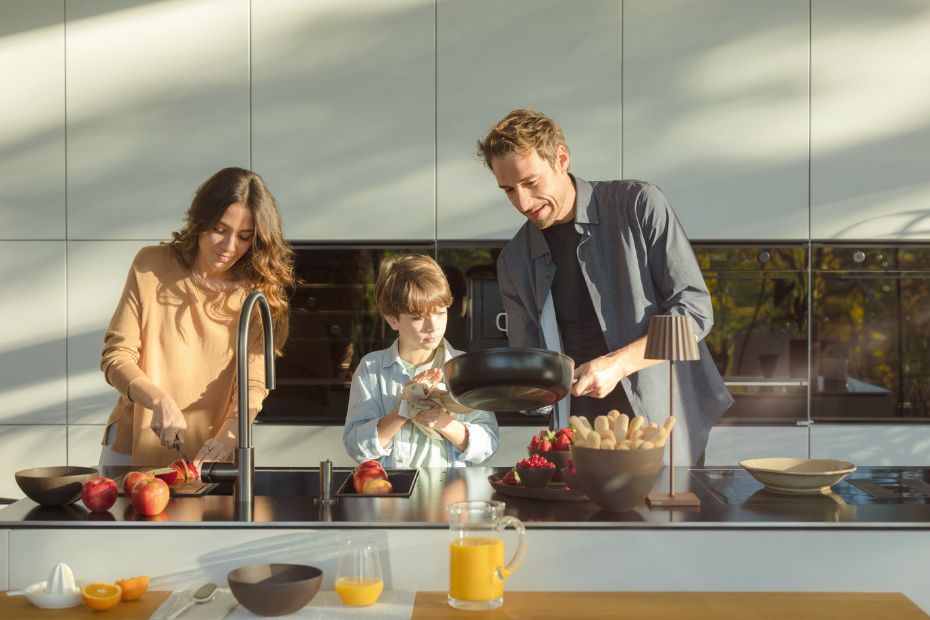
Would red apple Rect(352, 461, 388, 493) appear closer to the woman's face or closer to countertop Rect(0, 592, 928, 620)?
countertop Rect(0, 592, 928, 620)

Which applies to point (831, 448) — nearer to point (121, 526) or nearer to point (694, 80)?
point (694, 80)

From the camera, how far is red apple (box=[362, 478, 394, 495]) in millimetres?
1843

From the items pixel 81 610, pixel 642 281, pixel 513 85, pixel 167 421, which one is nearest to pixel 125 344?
pixel 167 421

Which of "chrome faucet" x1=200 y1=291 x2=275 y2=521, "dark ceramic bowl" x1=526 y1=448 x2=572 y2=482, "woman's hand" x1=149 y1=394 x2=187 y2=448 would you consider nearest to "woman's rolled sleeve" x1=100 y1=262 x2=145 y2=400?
"woman's hand" x1=149 y1=394 x2=187 y2=448

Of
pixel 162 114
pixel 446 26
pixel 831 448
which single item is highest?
pixel 446 26

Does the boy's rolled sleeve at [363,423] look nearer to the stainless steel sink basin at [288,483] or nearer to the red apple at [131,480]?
the stainless steel sink basin at [288,483]

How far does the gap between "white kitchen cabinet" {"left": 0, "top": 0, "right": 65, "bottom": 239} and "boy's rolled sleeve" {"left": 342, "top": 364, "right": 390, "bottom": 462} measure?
5.26 ft

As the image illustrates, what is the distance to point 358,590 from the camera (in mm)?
1495

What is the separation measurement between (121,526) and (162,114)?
6.97ft

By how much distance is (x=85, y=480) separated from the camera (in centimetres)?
182

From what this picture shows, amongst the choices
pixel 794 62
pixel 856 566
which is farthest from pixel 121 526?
pixel 794 62

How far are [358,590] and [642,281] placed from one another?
1.22 m

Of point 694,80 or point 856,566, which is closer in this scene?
point 856,566

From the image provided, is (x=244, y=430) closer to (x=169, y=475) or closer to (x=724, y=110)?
(x=169, y=475)
